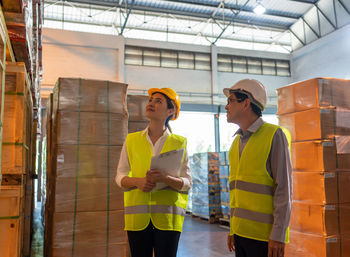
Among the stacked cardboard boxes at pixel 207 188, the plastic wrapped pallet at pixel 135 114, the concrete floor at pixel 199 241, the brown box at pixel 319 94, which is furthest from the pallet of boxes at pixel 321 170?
the stacked cardboard boxes at pixel 207 188

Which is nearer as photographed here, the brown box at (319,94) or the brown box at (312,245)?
the brown box at (312,245)

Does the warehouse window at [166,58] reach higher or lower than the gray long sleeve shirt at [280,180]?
higher

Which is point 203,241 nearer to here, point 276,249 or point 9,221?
point 9,221

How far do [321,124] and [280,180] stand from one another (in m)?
3.08

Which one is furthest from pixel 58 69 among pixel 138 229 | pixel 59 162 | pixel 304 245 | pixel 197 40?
pixel 138 229

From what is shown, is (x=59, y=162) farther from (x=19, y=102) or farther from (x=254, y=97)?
(x=254, y=97)

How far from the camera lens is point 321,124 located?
15.8 feet

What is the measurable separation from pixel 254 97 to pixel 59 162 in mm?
2913

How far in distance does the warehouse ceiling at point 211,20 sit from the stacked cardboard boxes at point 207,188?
768 cm

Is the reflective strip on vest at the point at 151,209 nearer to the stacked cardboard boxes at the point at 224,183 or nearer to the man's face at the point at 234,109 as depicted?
the man's face at the point at 234,109

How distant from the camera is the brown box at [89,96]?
452 centimetres

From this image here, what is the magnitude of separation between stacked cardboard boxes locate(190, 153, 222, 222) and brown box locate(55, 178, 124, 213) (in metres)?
6.65

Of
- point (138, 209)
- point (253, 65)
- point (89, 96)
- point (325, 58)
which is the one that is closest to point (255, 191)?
point (138, 209)

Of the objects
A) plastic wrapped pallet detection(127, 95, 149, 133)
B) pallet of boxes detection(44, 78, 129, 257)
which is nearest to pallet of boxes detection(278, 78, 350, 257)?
plastic wrapped pallet detection(127, 95, 149, 133)
